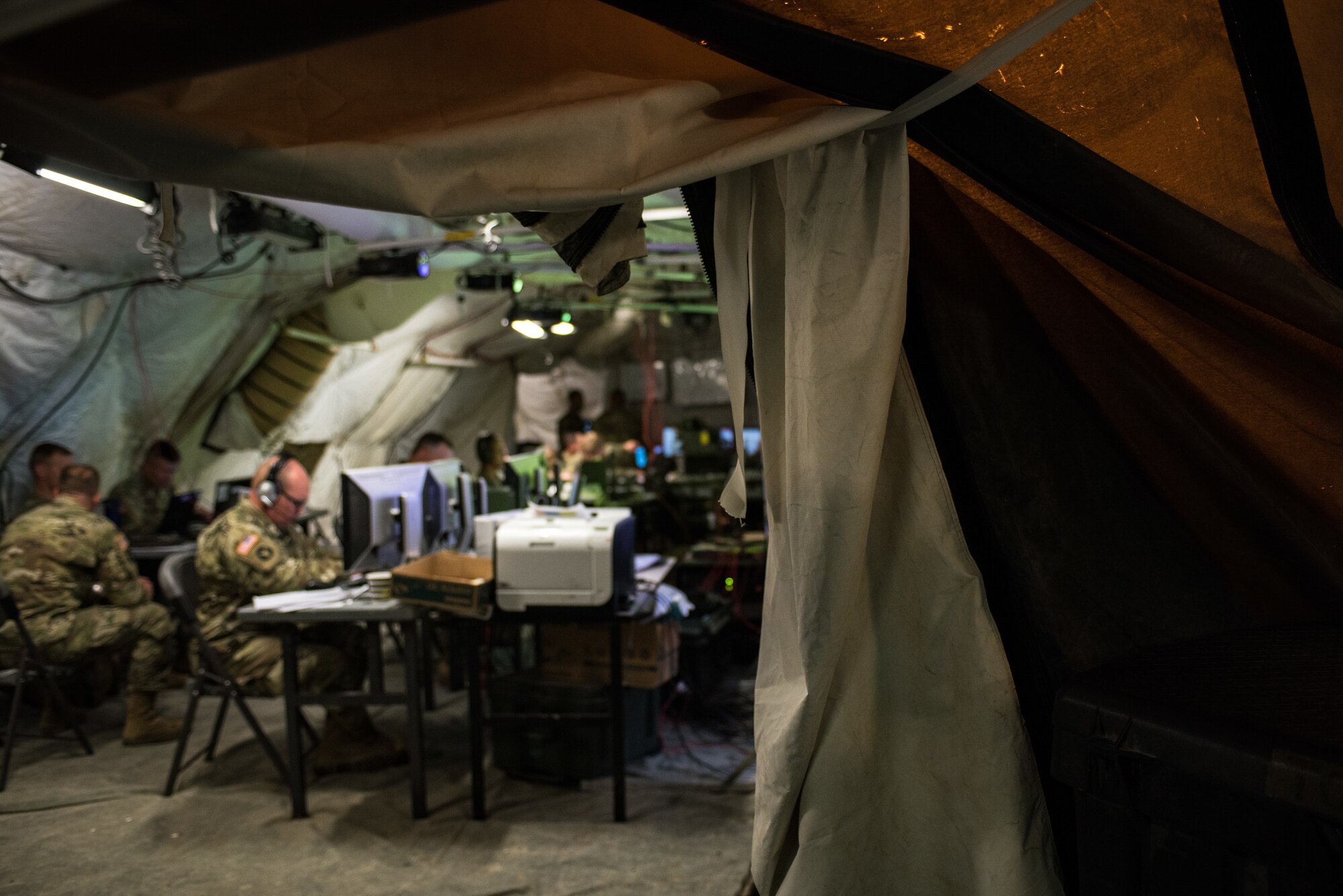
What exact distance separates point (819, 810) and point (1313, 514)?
3.44ft

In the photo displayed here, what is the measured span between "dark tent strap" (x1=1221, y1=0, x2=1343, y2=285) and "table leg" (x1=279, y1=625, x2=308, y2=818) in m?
3.77

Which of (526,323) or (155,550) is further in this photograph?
(526,323)

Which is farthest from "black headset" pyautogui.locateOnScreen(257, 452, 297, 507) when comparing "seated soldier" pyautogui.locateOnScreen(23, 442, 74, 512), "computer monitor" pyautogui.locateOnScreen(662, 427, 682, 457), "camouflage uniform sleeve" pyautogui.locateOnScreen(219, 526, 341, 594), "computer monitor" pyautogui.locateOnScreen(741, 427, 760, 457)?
"computer monitor" pyautogui.locateOnScreen(662, 427, 682, 457)

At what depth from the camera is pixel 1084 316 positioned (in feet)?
5.45

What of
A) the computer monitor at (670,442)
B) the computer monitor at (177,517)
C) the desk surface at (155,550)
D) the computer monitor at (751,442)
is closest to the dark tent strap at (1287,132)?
the desk surface at (155,550)

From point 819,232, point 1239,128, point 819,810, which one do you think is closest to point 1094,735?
point 819,810

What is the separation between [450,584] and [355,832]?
1104 millimetres

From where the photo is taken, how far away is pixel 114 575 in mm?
5016

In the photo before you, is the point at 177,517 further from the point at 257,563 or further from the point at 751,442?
the point at 751,442

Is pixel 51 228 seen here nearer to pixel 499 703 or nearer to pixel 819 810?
pixel 499 703

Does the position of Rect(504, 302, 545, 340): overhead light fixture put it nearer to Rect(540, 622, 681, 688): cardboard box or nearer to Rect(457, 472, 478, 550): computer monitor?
Rect(457, 472, 478, 550): computer monitor

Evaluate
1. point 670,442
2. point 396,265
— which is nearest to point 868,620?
point 396,265

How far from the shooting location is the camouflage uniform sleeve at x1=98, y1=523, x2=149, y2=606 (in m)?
4.99

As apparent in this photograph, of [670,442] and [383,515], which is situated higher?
[670,442]
